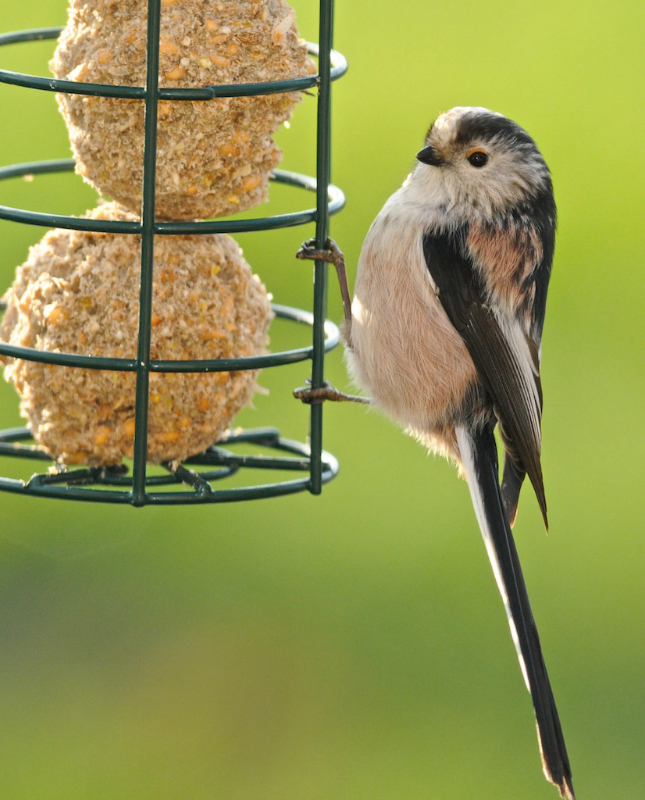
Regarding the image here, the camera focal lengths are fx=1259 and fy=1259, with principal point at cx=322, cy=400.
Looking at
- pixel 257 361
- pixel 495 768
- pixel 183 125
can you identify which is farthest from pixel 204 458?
pixel 495 768

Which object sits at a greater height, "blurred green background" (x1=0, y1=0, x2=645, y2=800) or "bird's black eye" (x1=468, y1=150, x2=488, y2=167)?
"bird's black eye" (x1=468, y1=150, x2=488, y2=167)

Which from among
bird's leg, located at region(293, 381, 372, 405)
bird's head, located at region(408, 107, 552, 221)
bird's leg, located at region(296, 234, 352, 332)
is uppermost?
bird's head, located at region(408, 107, 552, 221)

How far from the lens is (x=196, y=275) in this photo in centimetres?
277

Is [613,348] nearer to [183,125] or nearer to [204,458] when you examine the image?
[204,458]

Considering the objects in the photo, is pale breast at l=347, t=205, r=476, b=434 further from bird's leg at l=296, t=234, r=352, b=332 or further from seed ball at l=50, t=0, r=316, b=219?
seed ball at l=50, t=0, r=316, b=219

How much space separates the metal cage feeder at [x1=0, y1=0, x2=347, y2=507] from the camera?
249 cm

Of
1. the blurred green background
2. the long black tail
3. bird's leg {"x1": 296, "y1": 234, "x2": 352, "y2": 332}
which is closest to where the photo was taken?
the long black tail

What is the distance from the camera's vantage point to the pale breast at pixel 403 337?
3.02 metres

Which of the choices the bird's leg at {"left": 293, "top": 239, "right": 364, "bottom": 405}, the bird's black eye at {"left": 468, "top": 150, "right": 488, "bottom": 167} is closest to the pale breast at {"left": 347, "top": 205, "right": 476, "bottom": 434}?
the bird's leg at {"left": 293, "top": 239, "right": 364, "bottom": 405}

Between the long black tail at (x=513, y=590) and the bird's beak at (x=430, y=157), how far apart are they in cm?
66

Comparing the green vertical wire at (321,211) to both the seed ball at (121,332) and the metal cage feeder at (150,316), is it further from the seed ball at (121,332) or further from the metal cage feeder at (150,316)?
the seed ball at (121,332)

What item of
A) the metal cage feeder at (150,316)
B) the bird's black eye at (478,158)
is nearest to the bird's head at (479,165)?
the bird's black eye at (478,158)

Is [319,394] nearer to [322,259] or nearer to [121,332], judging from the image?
[322,259]

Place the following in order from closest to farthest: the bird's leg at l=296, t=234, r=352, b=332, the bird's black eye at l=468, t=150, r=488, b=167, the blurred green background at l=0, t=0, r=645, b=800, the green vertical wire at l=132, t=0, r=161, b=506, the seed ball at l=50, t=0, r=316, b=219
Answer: the green vertical wire at l=132, t=0, r=161, b=506, the seed ball at l=50, t=0, r=316, b=219, the bird's leg at l=296, t=234, r=352, b=332, the bird's black eye at l=468, t=150, r=488, b=167, the blurred green background at l=0, t=0, r=645, b=800
